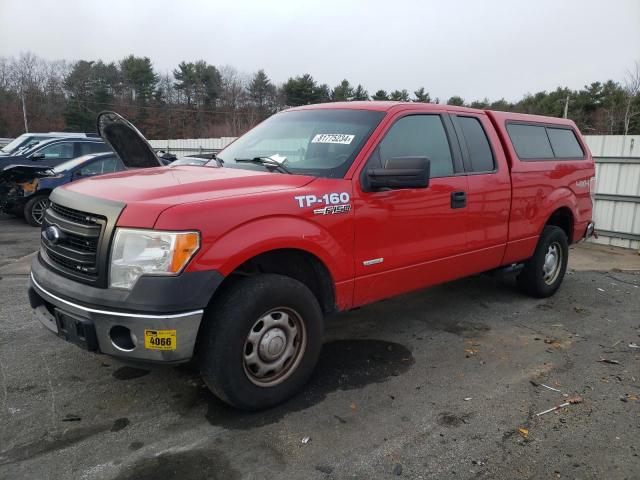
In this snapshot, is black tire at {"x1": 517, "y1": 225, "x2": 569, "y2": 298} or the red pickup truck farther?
black tire at {"x1": 517, "y1": 225, "x2": 569, "y2": 298}

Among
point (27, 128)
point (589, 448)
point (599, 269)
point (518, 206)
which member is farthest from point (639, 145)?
point (27, 128)

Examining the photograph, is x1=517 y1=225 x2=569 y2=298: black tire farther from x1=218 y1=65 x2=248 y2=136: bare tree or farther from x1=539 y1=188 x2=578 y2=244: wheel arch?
x1=218 y1=65 x2=248 y2=136: bare tree

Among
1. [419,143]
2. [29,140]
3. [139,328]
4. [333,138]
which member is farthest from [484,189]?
[29,140]

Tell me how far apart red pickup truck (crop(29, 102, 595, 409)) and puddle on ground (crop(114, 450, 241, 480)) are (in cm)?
37

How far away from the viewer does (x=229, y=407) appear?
3121 mm

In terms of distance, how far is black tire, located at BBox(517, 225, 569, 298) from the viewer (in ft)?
17.7

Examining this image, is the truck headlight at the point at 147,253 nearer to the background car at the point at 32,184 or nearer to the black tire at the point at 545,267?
the black tire at the point at 545,267

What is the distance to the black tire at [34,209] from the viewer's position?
9.70 meters

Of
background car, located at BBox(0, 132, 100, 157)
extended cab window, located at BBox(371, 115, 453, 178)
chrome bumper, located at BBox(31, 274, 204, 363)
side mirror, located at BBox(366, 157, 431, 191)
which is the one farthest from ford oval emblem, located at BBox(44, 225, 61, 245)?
background car, located at BBox(0, 132, 100, 157)

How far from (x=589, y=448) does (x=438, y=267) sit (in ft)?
5.65

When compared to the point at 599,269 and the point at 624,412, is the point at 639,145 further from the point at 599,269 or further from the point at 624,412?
the point at 624,412

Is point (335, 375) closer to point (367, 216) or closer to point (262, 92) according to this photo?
point (367, 216)

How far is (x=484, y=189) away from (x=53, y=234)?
11.2 ft

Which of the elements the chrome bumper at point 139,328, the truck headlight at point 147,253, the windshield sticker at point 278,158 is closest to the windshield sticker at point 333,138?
the windshield sticker at point 278,158
